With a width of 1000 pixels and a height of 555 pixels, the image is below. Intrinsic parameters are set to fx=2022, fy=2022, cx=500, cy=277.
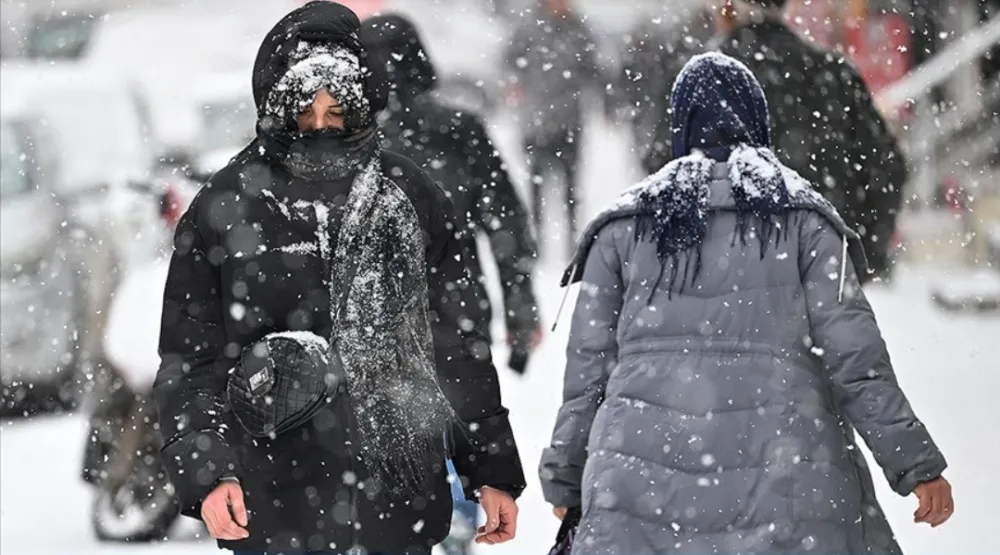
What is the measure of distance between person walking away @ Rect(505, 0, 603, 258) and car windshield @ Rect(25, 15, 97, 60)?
8.94 meters

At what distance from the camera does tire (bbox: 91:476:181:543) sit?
26.2ft

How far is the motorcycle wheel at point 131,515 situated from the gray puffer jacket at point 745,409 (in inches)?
165

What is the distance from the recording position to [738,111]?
167 inches

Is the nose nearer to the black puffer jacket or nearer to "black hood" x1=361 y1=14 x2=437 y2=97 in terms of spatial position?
the black puffer jacket

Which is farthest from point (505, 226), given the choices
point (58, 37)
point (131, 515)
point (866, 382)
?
point (58, 37)

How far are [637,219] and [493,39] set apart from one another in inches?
1067

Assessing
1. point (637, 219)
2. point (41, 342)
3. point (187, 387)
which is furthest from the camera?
point (41, 342)

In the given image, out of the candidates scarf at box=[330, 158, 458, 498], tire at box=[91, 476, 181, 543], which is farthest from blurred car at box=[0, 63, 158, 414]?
scarf at box=[330, 158, 458, 498]

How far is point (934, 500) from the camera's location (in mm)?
4004

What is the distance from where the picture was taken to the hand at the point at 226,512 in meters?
3.76

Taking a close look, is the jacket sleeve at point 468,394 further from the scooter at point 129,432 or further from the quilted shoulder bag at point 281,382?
the scooter at point 129,432

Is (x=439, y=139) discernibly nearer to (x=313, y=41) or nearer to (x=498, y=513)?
(x=313, y=41)

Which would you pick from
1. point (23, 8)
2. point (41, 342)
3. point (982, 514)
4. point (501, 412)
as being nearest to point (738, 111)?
point (501, 412)

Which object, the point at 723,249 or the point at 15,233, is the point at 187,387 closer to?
the point at 723,249
